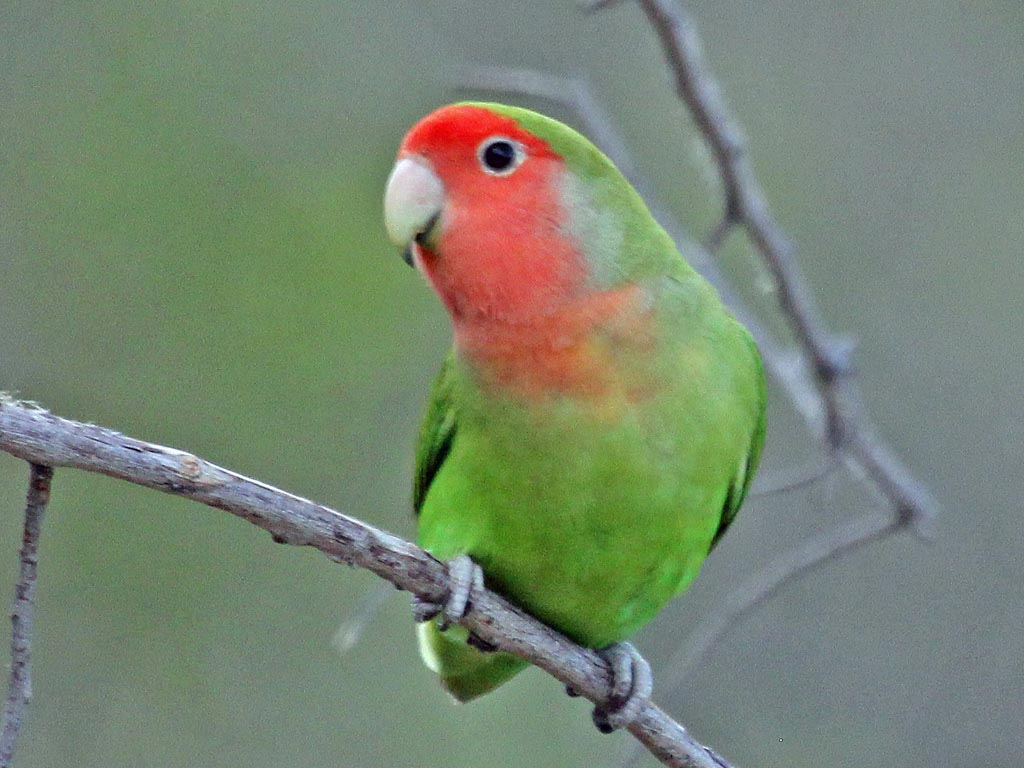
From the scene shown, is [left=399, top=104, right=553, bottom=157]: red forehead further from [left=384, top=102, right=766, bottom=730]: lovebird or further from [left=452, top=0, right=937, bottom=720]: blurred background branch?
[left=452, top=0, right=937, bottom=720]: blurred background branch

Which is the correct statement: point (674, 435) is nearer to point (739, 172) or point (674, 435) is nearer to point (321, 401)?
point (739, 172)

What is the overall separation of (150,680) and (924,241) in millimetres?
4004

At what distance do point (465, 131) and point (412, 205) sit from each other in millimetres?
180

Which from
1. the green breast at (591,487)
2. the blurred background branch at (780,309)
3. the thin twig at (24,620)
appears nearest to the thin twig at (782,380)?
the blurred background branch at (780,309)

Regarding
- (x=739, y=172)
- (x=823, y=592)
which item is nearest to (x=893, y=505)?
(x=739, y=172)

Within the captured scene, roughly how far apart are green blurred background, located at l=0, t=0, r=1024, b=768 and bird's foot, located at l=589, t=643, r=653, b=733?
6.21ft

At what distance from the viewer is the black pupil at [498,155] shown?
2508mm

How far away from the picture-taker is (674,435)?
246cm

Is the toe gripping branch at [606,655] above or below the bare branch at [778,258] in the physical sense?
below

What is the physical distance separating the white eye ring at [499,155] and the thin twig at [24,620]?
1123 millimetres

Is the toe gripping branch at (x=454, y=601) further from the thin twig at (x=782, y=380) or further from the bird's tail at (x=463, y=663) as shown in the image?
the thin twig at (x=782, y=380)

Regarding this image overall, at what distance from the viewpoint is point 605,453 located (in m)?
2.40

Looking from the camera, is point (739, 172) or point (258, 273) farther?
point (258, 273)

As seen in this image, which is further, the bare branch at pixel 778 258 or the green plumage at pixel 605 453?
the bare branch at pixel 778 258
